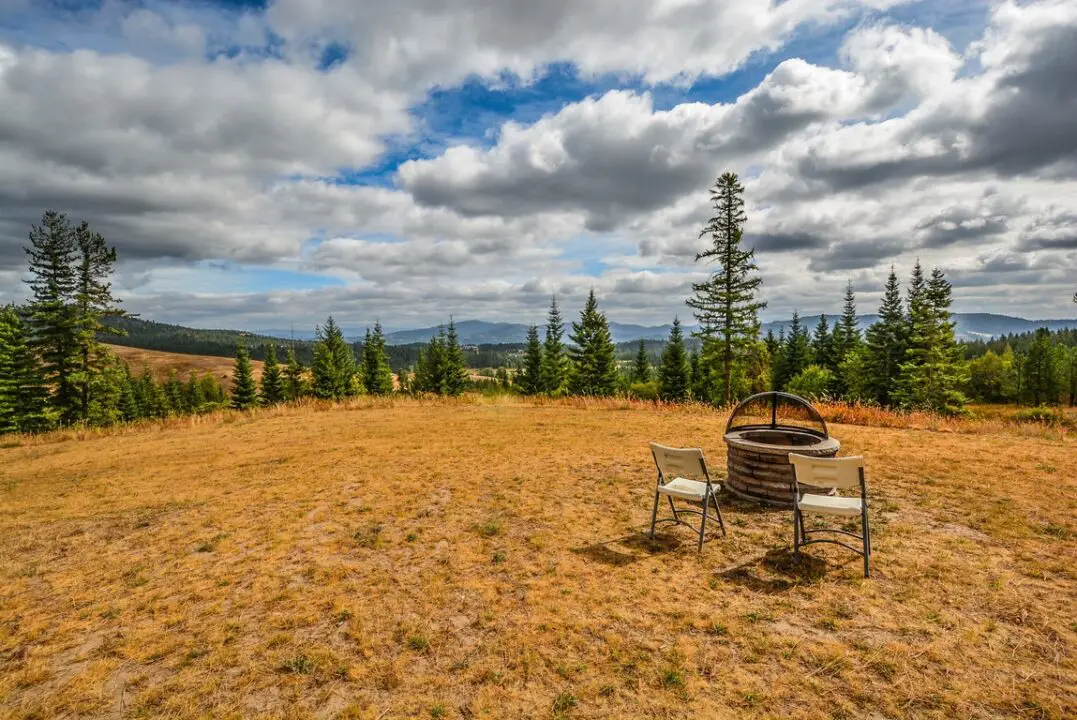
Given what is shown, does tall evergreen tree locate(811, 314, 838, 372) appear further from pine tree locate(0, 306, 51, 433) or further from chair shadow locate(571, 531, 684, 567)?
pine tree locate(0, 306, 51, 433)

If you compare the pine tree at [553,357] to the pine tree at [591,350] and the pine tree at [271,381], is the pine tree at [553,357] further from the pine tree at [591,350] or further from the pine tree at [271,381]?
the pine tree at [271,381]

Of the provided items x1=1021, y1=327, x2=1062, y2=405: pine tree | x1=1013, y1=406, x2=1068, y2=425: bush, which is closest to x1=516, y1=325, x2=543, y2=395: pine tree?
x1=1013, y1=406, x2=1068, y2=425: bush

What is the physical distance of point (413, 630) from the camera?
4016 millimetres

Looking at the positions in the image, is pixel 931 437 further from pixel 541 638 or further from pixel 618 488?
pixel 541 638

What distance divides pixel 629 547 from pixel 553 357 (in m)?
46.7

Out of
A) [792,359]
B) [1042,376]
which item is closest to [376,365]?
[792,359]

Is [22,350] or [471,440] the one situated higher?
[22,350]

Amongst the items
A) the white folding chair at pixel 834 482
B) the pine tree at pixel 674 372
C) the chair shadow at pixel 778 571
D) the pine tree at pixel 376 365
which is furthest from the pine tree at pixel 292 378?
the white folding chair at pixel 834 482

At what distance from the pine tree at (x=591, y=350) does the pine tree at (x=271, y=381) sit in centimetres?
3855

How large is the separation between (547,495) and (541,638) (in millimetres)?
3767

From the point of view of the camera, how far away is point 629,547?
5.67 m

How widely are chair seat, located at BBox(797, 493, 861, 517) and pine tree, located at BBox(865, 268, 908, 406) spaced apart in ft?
150

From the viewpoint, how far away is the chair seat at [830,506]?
193 inches


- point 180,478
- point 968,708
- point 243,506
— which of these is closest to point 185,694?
point 243,506
